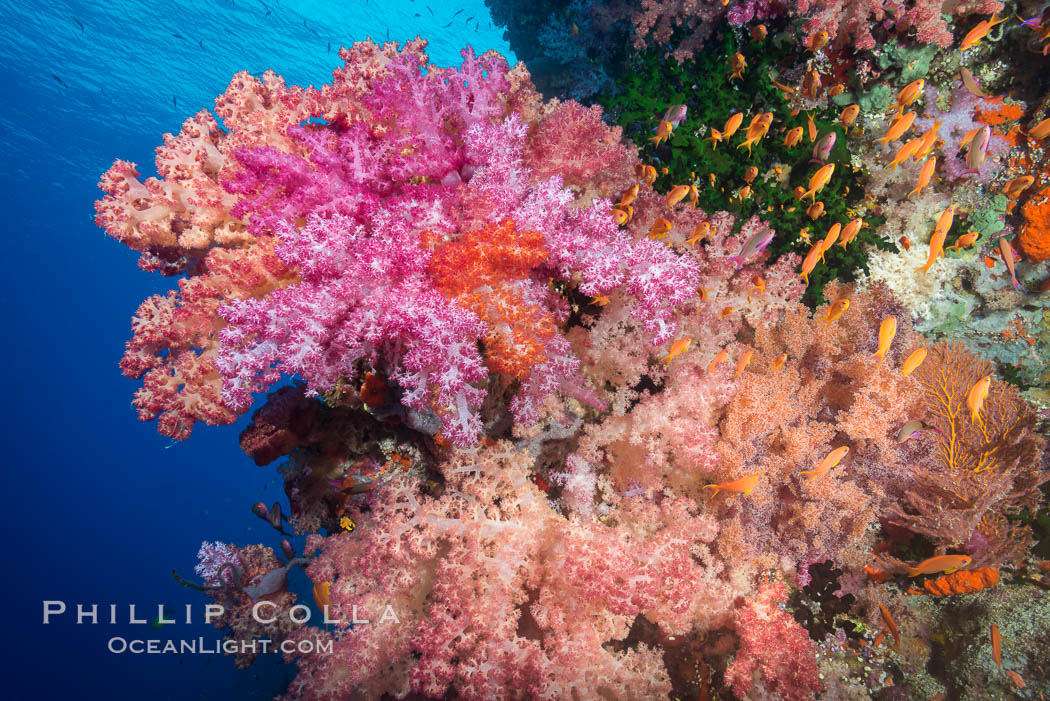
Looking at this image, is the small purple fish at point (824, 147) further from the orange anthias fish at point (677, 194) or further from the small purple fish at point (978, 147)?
the orange anthias fish at point (677, 194)

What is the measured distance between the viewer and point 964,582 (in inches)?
138

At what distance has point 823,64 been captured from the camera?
515 centimetres

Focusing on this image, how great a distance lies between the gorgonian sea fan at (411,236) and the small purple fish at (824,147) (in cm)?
224

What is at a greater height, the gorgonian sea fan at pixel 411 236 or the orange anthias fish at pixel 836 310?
the gorgonian sea fan at pixel 411 236

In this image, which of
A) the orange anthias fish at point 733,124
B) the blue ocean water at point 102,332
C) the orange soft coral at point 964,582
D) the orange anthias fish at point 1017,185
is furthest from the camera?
the blue ocean water at point 102,332

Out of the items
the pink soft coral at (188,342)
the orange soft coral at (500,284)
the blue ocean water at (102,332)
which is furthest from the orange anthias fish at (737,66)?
the blue ocean water at (102,332)

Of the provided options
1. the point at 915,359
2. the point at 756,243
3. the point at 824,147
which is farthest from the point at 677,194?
the point at 915,359

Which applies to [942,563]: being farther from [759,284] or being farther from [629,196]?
[629,196]

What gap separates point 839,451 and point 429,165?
12.1 ft

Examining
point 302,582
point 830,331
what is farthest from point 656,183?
point 302,582

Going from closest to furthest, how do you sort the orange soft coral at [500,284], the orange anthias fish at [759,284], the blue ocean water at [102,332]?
the orange soft coral at [500,284], the orange anthias fish at [759,284], the blue ocean water at [102,332]

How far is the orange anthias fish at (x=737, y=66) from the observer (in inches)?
189

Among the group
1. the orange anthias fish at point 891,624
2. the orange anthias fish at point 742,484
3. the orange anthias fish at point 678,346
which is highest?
the orange anthias fish at point 678,346

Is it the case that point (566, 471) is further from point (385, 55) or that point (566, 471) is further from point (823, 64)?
point (823, 64)
